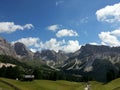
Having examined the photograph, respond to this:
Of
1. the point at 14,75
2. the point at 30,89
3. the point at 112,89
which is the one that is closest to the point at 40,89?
the point at 30,89

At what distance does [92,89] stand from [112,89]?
9026 mm

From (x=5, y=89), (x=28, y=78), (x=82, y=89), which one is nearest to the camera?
(x=5, y=89)

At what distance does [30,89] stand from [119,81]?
191 feet

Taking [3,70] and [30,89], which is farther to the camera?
[3,70]

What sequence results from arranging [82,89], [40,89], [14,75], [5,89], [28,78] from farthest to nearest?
[14,75], [28,78], [82,89], [40,89], [5,89]

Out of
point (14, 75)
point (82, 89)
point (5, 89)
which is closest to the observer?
point (5, 89)

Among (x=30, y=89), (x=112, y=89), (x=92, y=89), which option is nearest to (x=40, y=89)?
(x=30, y=89)

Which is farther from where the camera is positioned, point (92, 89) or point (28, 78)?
point (28, 78)

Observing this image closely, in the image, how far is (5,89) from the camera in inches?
4067

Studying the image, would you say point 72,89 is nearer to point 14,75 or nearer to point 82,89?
point 82,89

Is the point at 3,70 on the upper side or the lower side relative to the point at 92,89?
upper

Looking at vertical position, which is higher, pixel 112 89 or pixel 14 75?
pixel 14 75

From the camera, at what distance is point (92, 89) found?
4717 inches

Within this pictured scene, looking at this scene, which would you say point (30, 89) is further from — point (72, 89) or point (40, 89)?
point (72, 89)
